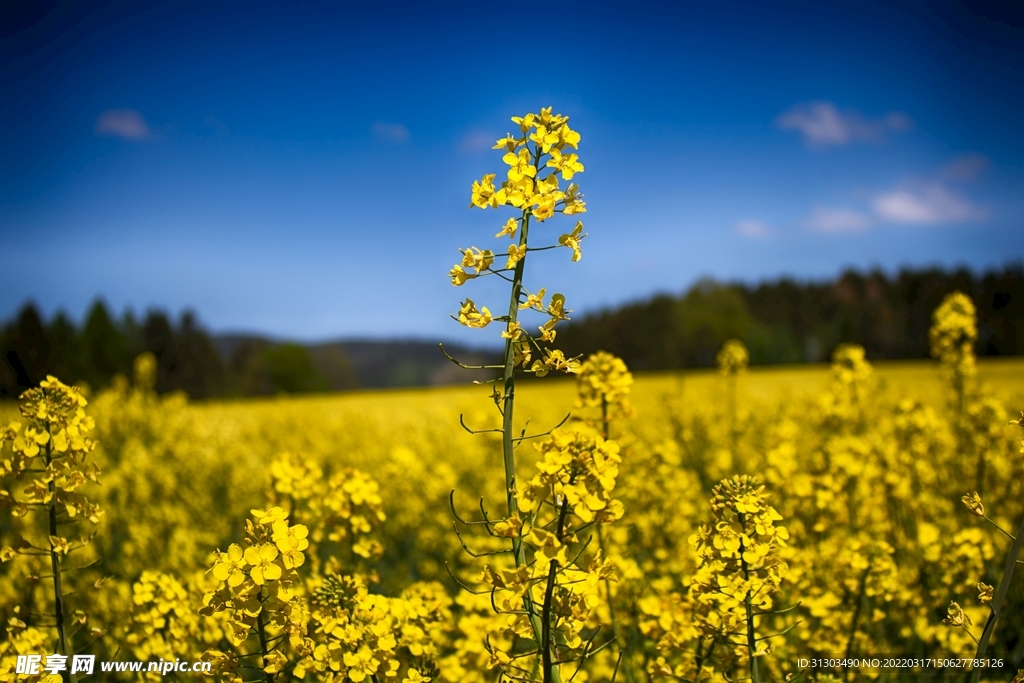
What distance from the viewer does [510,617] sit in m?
1.99

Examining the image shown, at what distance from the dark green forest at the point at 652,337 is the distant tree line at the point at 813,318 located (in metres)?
0.06

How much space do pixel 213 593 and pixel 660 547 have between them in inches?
141

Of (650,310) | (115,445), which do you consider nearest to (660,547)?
(115,445)

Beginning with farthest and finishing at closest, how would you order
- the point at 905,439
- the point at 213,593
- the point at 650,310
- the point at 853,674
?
1. the point at 650,310
2. the point at 905,439
3. the point at 853,674
4. the point at 213,593

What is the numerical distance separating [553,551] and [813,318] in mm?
35335

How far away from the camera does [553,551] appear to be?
1733mm

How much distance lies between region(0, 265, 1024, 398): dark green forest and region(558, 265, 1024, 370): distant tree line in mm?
60

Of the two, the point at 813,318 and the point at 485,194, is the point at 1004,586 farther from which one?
the point at 813,318

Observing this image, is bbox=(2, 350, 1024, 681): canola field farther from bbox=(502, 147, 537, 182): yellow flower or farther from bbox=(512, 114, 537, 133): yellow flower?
bbox=(512, 114, 537, 133): yellow flower

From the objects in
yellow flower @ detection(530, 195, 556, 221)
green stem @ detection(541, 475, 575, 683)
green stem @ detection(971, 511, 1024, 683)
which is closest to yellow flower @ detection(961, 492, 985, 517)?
green stem @ detection(971, 511, 1024, 683)

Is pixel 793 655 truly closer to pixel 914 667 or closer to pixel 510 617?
pixel 914 667

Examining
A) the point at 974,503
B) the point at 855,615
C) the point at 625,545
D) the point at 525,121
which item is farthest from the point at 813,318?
the point at 525,121

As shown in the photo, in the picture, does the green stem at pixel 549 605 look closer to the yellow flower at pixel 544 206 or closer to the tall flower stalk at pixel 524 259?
the tall flower stalk at pixel 524 259

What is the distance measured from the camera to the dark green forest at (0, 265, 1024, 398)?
21.4 metres
